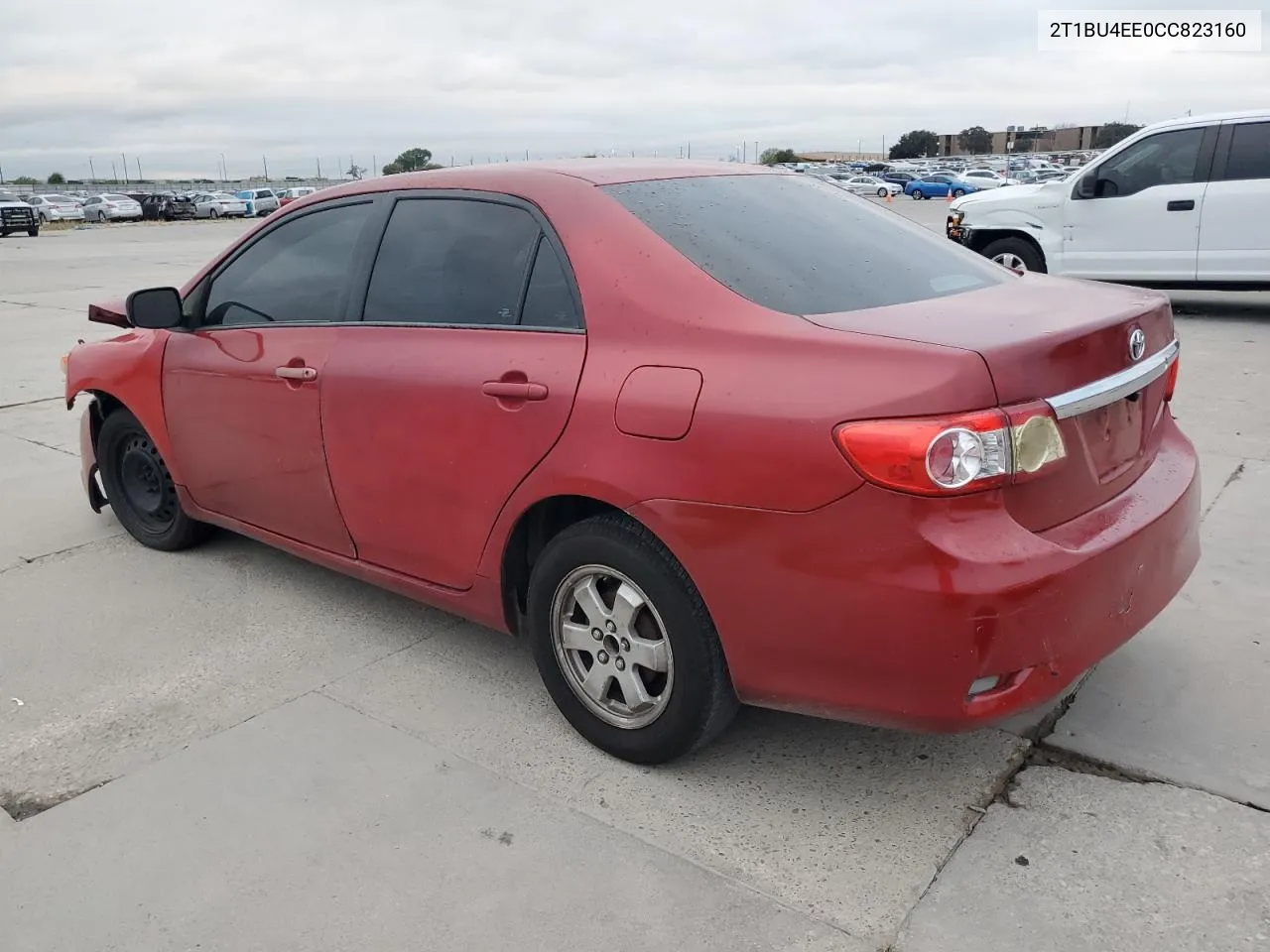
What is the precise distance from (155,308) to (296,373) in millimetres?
847

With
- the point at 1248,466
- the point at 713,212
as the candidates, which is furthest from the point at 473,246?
the point at 1248,466

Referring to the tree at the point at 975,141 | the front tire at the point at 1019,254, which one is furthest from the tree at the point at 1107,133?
the front tire at the point at 1019,254

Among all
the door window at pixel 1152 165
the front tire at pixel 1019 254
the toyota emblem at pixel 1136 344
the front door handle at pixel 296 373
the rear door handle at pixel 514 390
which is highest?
the door window at pixel 1152 165

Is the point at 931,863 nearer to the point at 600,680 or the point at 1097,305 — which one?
the point at 600,680

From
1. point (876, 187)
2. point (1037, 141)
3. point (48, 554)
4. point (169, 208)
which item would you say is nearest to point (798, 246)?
point (48, 554)

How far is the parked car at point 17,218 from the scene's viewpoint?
3425cm

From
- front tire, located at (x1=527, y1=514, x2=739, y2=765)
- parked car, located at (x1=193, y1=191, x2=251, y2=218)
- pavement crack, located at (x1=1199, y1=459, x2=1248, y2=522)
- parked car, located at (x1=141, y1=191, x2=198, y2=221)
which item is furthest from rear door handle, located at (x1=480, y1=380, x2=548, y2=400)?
parked car, located at (x1=141, y1=191, x2=198, y2=221)

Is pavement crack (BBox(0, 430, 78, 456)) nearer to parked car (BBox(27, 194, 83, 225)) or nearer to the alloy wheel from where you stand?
the alloy wheel

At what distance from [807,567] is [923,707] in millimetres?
404

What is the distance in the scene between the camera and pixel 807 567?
97.2 inches

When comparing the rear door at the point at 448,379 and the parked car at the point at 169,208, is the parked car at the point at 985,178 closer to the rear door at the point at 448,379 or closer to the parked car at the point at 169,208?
the parked car at the point at 169,208

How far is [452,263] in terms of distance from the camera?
3.40 metres

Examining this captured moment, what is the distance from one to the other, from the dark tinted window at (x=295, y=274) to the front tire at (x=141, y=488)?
0.82 m

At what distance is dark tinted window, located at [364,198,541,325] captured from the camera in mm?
3213
